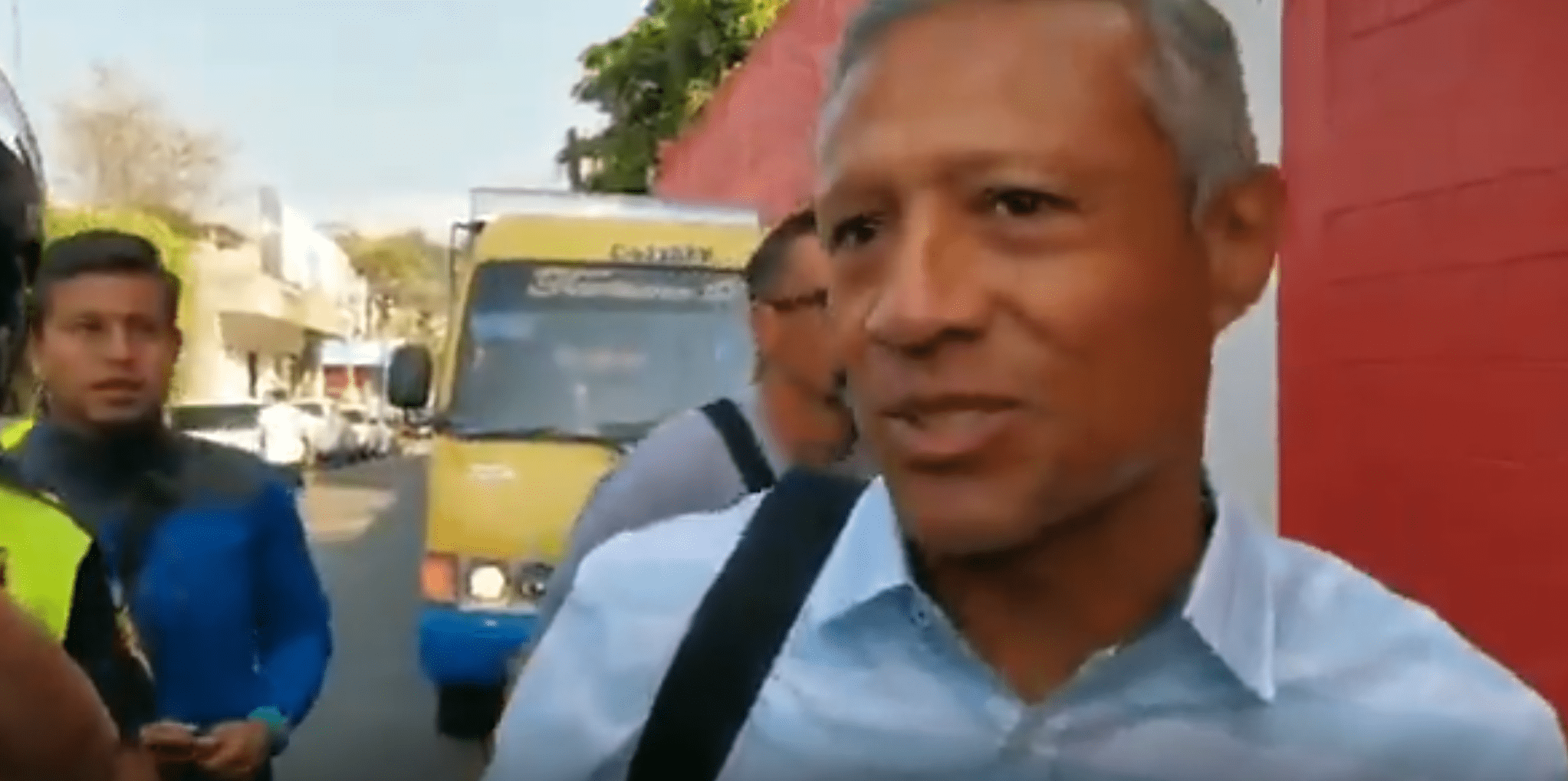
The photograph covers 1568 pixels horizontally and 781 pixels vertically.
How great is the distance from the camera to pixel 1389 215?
18.2 ft

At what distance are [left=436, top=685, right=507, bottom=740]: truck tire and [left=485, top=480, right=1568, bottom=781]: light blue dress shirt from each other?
7746 millimetres

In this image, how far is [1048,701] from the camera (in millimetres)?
1645

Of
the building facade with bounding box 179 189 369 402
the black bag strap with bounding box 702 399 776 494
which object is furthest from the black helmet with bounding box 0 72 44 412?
the building facade with bounding box 179 189 369 402

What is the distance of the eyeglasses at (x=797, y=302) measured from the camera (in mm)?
4258

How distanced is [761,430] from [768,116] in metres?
15.2

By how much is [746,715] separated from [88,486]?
253 cm

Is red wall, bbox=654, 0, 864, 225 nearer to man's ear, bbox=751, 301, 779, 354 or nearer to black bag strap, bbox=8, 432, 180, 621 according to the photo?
man's ear, bbox=751, 301, 779, 354

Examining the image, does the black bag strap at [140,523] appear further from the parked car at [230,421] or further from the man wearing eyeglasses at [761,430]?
the parked car at [230,421]

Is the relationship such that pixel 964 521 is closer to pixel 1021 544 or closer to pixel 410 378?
pixel 1021 544

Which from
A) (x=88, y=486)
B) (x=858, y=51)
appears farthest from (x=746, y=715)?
(x=88, y=486)

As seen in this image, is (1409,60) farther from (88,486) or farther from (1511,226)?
(88,486)

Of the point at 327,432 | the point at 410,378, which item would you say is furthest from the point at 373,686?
the point at 327,432

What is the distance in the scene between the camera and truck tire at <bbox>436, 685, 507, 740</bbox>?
955 cm

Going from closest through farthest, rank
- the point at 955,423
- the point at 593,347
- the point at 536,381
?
the point at 955,423
the point at 536,381
the point at 593,347
